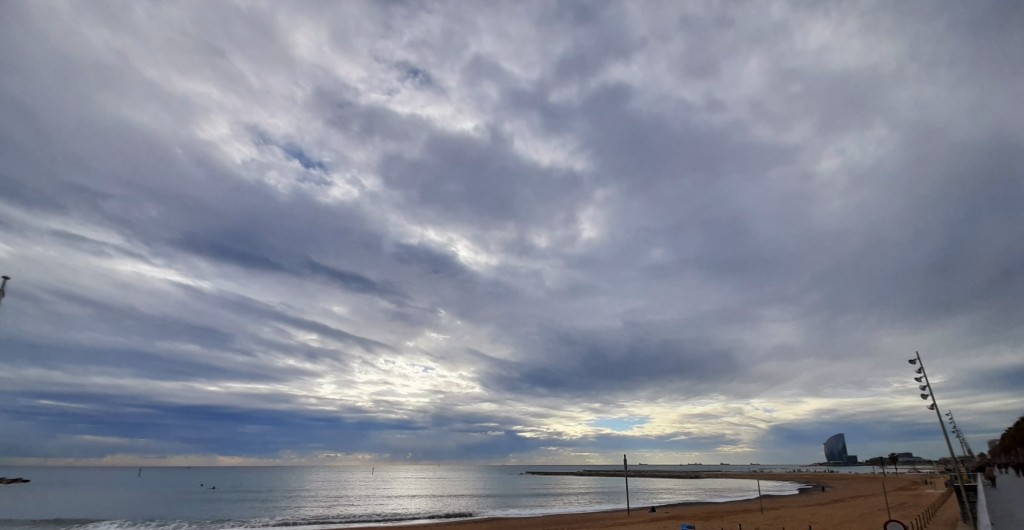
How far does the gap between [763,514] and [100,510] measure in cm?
7646

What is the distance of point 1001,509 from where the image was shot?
88.3 feet

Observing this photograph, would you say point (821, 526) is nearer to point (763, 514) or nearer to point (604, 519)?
point (763, 514)

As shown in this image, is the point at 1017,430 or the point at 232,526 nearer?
the point at 232,526

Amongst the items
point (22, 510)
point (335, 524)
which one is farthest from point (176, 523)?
point (22, 510)

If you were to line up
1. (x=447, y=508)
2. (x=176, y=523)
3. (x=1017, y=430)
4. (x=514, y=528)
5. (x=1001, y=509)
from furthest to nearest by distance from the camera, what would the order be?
1. (x=1017, y=430)
2. (x=447, y=508)
3. (x=176, y=523)
4. (x=514, y=528)
5. (x=1001, y=509)

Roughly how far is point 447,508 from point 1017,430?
118477mm

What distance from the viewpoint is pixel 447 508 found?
65188mm

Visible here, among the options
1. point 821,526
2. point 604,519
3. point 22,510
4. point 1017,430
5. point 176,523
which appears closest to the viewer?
point 821,526

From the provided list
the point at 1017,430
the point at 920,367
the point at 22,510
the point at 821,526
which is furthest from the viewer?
the point at 1017,430

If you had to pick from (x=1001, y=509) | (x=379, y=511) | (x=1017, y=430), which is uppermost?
(x=1017, y=430)

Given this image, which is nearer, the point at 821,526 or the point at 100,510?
the point at 821,526

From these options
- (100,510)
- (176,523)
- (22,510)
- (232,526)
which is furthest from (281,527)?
(22,510)

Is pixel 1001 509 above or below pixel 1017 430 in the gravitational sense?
below

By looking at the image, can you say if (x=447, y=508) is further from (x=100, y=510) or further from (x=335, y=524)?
(x=100, y=510)
